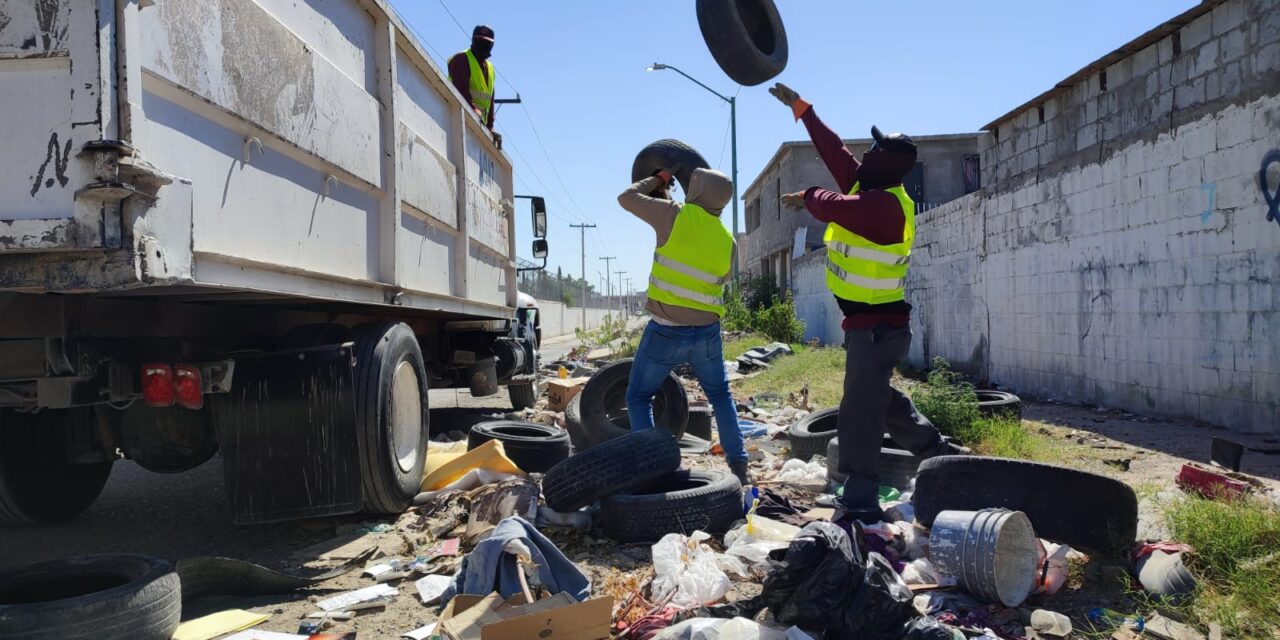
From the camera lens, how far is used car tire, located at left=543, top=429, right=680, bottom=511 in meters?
3.88

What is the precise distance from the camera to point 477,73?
7.24 metres

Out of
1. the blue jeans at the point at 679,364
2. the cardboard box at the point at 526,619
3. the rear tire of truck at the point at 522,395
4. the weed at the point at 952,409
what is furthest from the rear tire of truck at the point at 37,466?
the weed at the point at 952,409

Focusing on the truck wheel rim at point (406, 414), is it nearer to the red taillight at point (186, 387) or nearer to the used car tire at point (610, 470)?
the used car tire at point (610, 470)

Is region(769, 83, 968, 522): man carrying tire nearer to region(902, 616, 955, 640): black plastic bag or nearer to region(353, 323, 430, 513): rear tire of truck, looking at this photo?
region(902, 616, 955, 640): black plastic bag

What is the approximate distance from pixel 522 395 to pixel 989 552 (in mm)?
7090

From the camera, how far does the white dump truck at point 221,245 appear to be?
233cm

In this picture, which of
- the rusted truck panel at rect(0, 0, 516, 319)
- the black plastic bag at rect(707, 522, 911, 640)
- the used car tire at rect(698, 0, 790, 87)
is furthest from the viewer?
the used car tire at rect(698, 0, 790, 87)

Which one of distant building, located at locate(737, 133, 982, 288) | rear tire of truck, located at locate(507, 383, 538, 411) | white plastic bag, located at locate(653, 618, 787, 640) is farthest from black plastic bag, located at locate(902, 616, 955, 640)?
distant building, located at locate(737, 133, 982, 288)

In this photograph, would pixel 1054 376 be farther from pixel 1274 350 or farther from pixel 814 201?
pixel 814 201

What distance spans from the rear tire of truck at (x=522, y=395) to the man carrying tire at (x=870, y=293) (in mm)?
5892

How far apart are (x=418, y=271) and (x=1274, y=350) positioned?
20.4 feet

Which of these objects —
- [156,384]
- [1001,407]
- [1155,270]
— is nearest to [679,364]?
[156,384]

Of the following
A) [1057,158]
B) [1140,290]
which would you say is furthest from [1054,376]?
[1057,158]

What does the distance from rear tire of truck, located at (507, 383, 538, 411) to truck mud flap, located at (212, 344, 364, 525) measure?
17.9ft
